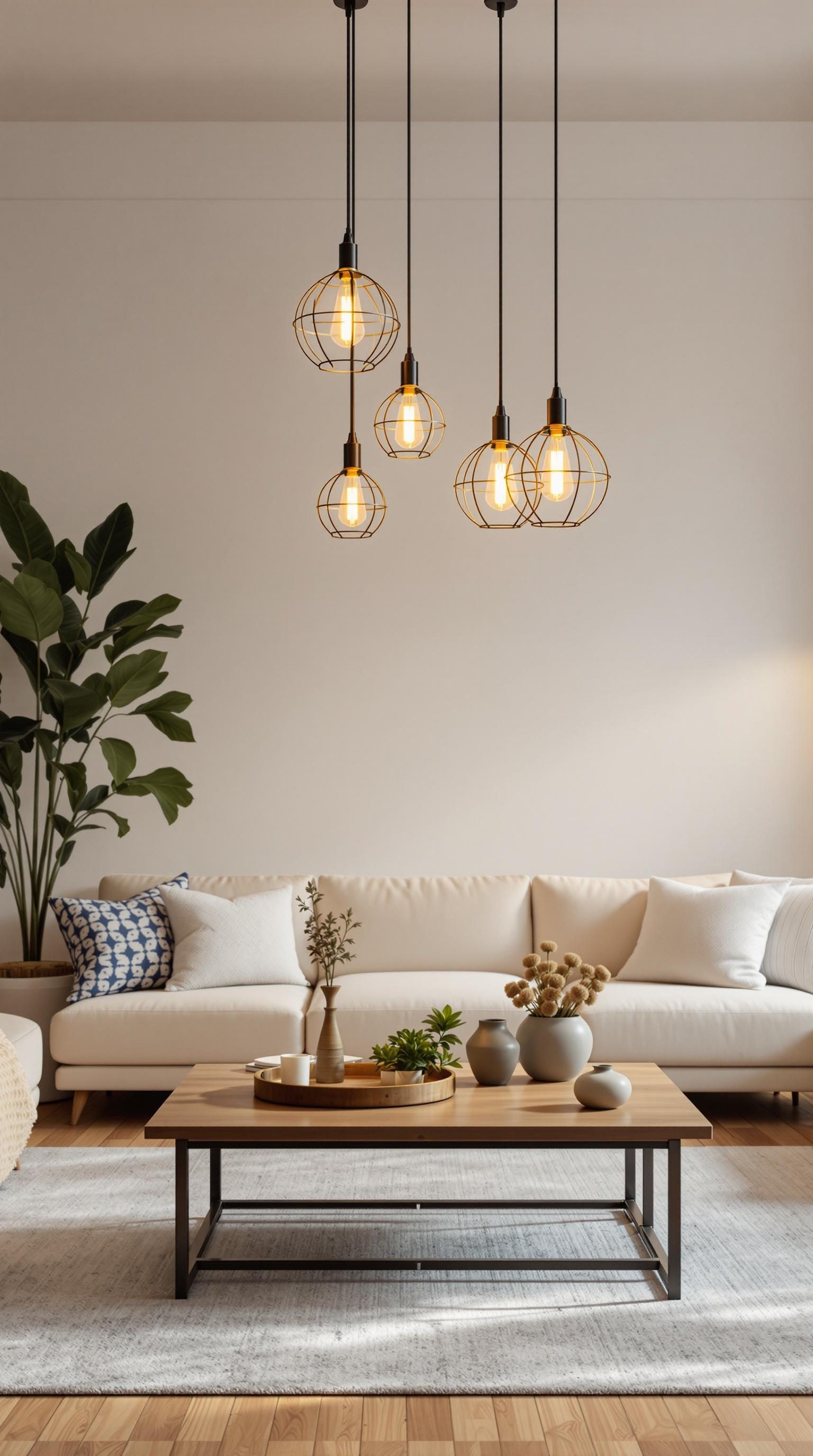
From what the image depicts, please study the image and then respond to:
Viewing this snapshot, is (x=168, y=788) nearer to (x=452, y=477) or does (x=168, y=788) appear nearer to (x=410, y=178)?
(x=452, y=477)

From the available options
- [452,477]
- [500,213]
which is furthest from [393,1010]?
[500,213]

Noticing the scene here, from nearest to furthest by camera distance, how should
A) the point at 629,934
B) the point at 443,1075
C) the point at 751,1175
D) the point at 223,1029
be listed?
the point at 443,1075, the point at 751,1175, the point at 223,1029, the point at 629,934

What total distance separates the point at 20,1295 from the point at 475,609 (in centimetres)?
316

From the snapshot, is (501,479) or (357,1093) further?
(501,479)

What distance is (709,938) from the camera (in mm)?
4328

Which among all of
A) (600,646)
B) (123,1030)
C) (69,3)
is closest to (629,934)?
(600,646)

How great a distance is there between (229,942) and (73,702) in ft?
3.31

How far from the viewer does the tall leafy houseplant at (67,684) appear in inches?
175

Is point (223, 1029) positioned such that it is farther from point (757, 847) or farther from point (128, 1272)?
point (757, 847)

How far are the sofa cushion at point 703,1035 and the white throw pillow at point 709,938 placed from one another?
232mm

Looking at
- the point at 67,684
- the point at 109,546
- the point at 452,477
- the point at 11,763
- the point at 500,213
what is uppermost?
A: the point at 500,213

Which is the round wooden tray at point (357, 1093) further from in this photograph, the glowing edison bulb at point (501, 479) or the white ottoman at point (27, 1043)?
the glowing edison bulb at point (501, 479)

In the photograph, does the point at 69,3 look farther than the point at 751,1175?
Yes

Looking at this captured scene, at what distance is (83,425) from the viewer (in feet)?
16.8
